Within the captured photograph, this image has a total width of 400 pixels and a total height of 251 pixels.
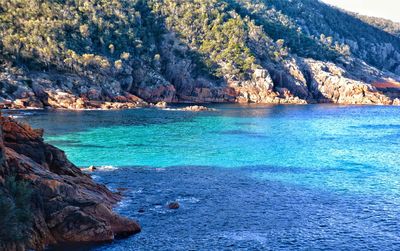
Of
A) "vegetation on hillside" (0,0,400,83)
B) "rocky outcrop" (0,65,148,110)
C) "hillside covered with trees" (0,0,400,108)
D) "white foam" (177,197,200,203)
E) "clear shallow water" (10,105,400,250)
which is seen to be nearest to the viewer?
"clear shallow water" (10,105,400,250)

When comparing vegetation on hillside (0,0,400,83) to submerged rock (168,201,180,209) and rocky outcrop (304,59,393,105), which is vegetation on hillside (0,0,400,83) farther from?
submerged rock (168,201,180,209)

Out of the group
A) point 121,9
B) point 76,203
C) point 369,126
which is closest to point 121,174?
point 76,203

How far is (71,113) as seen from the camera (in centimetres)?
12156

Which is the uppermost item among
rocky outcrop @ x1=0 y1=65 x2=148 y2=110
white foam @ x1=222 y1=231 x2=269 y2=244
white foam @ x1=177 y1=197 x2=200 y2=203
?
rocky outcrop @ x1=0 y1=65 x2=148 y2=110

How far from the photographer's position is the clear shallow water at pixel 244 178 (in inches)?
1436

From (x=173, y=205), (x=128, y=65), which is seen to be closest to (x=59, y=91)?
(x=128, y=65)

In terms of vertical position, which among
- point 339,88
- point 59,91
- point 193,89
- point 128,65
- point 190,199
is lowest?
point 190,199

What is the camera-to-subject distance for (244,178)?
183ft

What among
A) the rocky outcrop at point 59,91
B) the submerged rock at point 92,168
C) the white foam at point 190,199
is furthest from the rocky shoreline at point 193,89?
the white foam at point 190,199

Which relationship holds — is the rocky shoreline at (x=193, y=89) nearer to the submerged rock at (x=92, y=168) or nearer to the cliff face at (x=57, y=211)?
the submerged rock at (x=92, y=168)

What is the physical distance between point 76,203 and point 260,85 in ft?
496

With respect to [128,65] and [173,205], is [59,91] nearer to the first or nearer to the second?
[128,65]

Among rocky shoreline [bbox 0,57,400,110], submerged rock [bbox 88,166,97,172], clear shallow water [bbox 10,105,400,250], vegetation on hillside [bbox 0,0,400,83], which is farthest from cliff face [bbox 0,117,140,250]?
vegetation on hillside [bbox 0,0,400,83]

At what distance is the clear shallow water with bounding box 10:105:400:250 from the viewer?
36.5 meters
